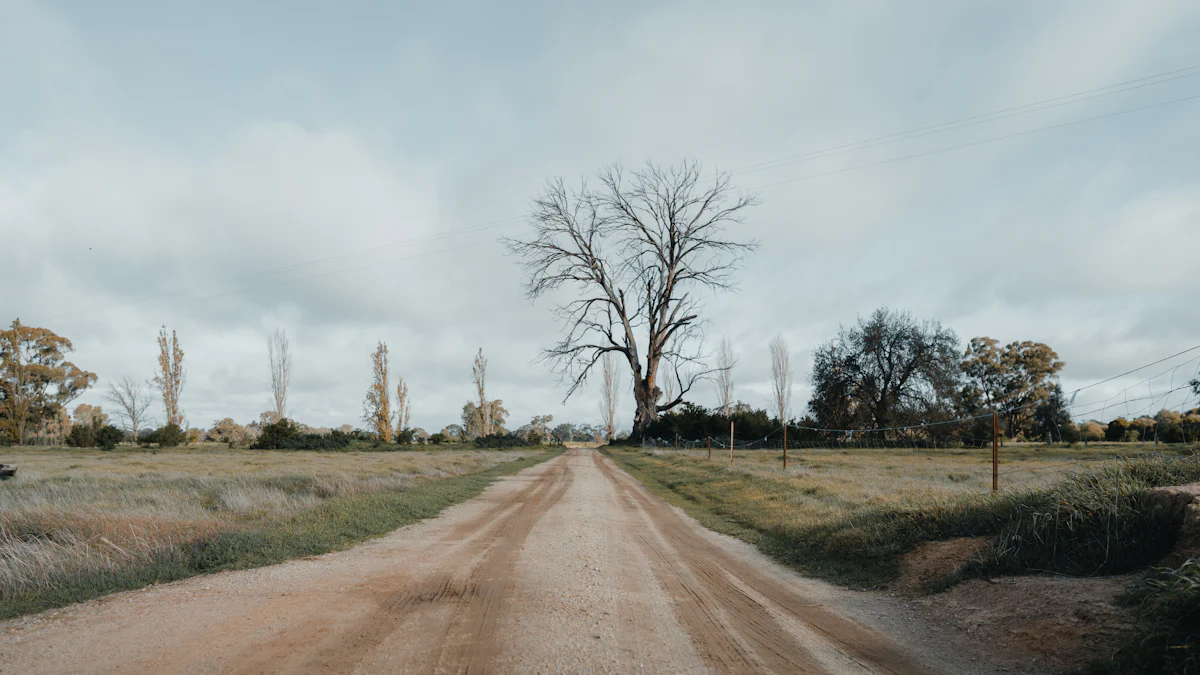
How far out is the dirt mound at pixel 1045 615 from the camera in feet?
12.5

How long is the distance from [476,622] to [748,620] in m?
2.26

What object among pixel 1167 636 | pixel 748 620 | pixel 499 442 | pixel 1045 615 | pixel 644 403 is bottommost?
pixel 499 442

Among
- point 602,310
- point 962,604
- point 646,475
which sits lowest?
point 646,475

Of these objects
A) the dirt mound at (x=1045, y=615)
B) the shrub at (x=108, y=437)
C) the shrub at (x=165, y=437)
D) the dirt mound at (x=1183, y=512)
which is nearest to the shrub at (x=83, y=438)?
the shrub at (x=108, y=437)

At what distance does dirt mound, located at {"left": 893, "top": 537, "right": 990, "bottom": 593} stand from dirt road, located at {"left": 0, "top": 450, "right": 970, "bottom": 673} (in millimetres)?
822

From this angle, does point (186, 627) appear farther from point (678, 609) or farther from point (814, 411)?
point (814, 411)

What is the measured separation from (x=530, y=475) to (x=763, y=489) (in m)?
9.22

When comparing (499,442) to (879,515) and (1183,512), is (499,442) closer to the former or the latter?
(879,515)

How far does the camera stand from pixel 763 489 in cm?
1345

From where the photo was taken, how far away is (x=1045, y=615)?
14.1ft

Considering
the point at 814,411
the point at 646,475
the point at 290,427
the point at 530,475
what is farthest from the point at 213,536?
the point at 814,411

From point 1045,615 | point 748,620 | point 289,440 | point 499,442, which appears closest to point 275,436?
point 289,440

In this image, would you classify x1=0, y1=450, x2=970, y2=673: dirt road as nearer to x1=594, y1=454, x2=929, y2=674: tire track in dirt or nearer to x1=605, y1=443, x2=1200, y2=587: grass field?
x1=594, y1=454, x2=929, y2=674: tire track in dirt

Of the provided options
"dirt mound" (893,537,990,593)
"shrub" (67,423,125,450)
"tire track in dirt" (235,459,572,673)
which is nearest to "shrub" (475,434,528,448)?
"shrub" (67,423,125,450)
